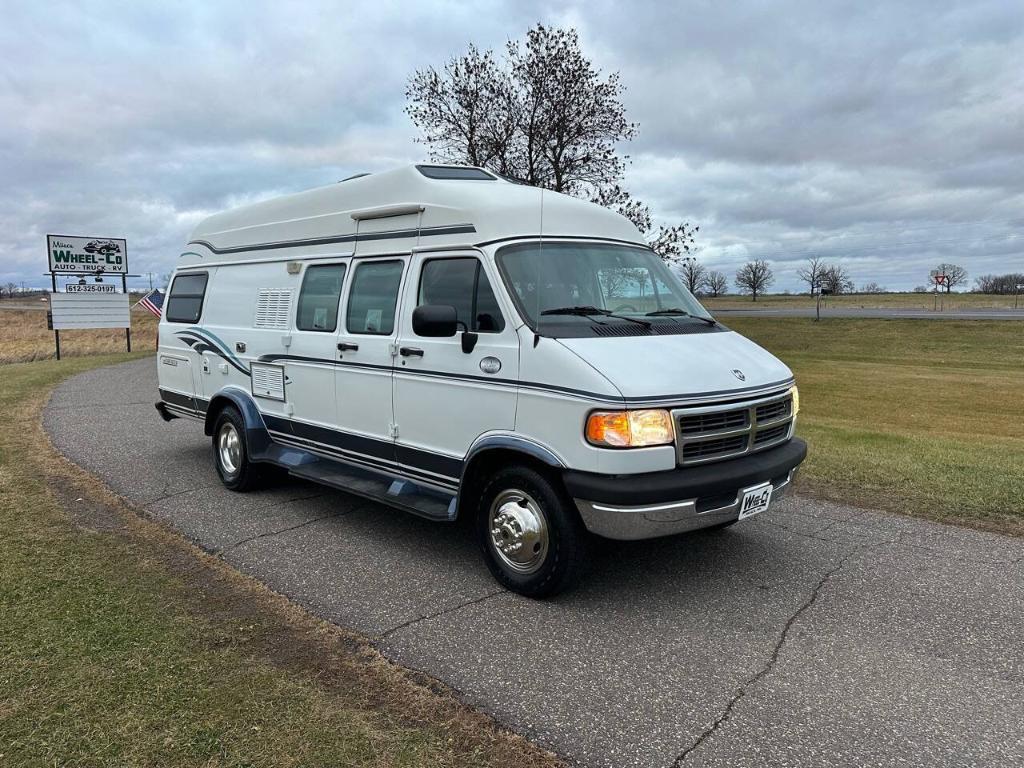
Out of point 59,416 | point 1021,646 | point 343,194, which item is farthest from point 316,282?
point 59,416

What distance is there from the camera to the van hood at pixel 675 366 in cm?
387

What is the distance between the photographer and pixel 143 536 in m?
5.41

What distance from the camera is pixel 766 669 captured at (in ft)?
11.6

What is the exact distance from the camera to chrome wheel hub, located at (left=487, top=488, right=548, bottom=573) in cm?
423

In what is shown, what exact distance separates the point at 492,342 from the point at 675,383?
1158 mm

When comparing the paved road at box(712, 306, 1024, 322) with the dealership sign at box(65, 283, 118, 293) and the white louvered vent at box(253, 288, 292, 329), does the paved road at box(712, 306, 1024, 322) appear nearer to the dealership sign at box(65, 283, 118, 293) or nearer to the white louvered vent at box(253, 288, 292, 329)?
the dealership sign at box(65, 283, 118, 293)

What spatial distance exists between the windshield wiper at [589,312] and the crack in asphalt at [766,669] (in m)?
1.93

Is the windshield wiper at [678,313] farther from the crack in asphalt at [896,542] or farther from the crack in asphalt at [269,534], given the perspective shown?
the crack in asphalt at [269,534]

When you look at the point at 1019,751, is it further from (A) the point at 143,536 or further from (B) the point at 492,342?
(A) the point at 143,536

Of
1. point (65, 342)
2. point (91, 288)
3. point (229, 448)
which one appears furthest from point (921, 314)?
point (65, 342)

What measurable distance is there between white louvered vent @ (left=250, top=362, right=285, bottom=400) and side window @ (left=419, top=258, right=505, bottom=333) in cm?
207

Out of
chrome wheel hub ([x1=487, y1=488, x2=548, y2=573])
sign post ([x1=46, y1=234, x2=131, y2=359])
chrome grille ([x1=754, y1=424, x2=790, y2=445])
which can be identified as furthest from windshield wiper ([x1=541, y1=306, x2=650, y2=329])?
sign post ([x1=46, y1=234, x2=131, y2=359])

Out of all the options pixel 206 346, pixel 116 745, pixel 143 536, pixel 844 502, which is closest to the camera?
pixel 116 745

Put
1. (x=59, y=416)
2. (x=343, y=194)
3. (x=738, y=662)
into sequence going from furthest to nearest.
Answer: (x=59, y=416)
(x=343, y=194)
(x=738, y=662)
